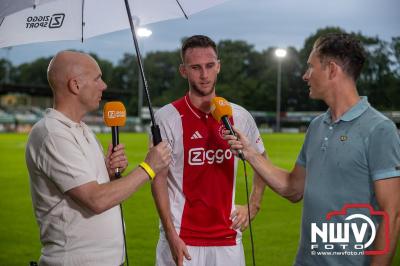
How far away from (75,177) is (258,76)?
2877 inches

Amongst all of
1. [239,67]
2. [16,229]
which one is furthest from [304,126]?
[16,229]

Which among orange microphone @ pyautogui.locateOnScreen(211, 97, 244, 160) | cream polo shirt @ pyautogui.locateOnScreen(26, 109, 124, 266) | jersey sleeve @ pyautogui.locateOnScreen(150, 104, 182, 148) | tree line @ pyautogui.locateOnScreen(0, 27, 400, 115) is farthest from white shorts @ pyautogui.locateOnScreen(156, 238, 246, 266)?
tree line @ pyautogui.locateOnScreen(0, 27, 400, 115)

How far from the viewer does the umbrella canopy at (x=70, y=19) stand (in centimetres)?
399

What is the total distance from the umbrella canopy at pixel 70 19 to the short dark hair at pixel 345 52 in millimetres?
1658

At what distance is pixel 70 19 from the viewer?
418 centimetres

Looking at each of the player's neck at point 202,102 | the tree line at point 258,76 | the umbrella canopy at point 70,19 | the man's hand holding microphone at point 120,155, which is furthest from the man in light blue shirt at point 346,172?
the tree line at point 258,76

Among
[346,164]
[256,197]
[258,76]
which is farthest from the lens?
[258,76]

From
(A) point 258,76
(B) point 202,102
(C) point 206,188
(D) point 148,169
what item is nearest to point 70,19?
(B) point 202,102

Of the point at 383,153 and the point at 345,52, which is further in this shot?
the point at 345,52

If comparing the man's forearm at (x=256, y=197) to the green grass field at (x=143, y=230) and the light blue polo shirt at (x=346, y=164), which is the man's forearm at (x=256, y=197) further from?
the green grass field at (x=143, y=230)

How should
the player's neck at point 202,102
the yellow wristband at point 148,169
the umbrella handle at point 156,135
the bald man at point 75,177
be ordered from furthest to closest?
the player's neck at point 202,102 < the umbrella handle at point 156,135 < the yellow wristband at point 148,169 < the bald man at point 75,177

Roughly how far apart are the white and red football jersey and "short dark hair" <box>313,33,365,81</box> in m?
1.31

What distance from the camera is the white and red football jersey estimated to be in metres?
4.27

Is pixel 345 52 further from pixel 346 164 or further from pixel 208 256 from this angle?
pixel 208 256
